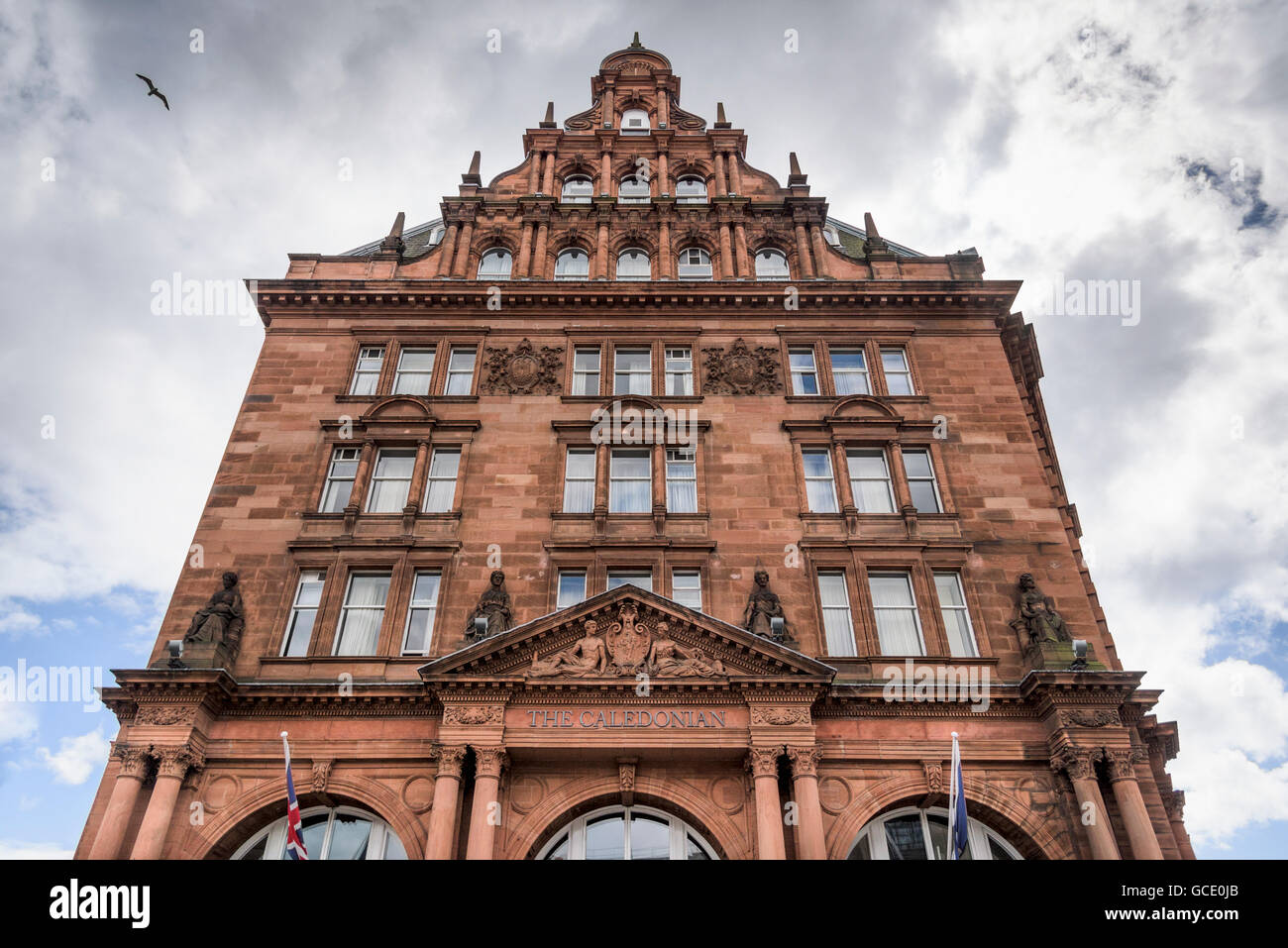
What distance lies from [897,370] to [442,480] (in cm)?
1400

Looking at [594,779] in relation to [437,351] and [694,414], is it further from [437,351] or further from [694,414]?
[437,351]

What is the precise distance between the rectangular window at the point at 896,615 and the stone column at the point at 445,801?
10.2m

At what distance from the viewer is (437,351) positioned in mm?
25984

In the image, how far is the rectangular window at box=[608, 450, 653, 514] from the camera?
22.9 metres

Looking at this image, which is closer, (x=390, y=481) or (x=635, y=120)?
(x=390, y=481)

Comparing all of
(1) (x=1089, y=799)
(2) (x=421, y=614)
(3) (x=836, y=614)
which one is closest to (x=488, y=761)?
(2) (x=421, y=614)

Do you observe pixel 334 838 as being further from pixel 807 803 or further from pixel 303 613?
pixel 807 803

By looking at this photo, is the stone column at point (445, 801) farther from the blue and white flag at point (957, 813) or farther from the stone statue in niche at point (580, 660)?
the blue and white flag at point (957, 813)

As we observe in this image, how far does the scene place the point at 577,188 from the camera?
3100 cm

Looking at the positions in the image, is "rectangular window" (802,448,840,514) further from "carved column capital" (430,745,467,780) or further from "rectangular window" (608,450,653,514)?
"carved column capital" (430,745,467,780)

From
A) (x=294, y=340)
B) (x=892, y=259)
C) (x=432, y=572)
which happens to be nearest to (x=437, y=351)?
(x=294, y=340)

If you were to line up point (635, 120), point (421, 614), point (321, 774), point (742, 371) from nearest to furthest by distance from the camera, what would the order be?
point (321, 774), point (421, 614), point (742, 371), point (635, 120)

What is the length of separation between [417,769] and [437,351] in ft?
41.9

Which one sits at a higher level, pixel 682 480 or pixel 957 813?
pixel 682 480
